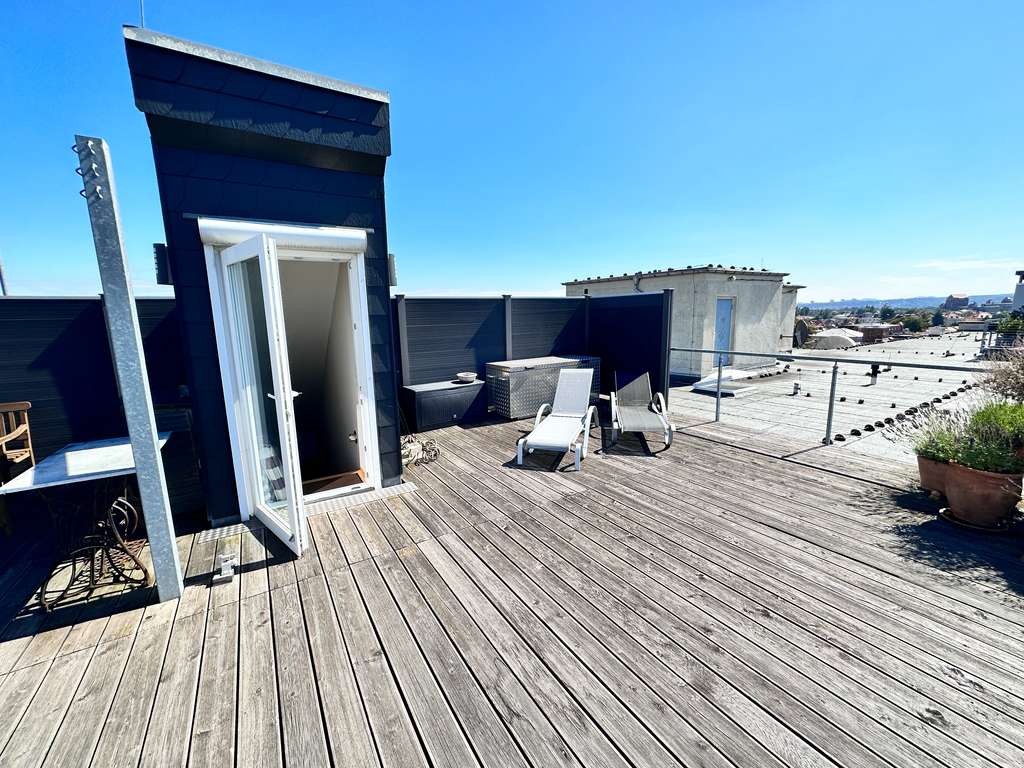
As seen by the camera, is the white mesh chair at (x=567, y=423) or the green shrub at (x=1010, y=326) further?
the green shrub at (x=1010, y=326)

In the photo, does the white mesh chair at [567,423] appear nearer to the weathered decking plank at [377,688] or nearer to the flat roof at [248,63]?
the weathered decking plank at [377,688]

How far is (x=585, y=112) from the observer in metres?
6.93

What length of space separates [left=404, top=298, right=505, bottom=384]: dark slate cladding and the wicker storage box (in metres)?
0.35

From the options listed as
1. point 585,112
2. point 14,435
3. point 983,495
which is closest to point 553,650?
point 983,495

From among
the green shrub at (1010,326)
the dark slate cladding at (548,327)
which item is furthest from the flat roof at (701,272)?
the green shrub at (1010,326)

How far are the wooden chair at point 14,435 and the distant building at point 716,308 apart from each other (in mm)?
10167

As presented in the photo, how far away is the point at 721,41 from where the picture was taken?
16.5 ft

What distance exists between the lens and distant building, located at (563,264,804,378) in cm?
989

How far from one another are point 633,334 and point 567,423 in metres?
2.51

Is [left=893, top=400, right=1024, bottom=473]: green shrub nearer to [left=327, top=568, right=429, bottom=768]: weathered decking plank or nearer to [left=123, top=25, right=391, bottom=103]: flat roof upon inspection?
[left=327, top=568, right=429, bottom=768]: weathered decking plank

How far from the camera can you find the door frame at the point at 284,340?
108 inches

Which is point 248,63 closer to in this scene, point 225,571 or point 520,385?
point 225,571

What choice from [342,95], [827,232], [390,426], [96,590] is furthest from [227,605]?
[827,232]

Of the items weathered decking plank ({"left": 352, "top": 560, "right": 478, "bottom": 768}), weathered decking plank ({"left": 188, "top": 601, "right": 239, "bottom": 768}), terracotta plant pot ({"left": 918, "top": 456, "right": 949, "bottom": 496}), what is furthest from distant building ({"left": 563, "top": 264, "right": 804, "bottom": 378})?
weathered decking plank ({"left": 188, "top": 601, "right": 239, "bottom": 768})
